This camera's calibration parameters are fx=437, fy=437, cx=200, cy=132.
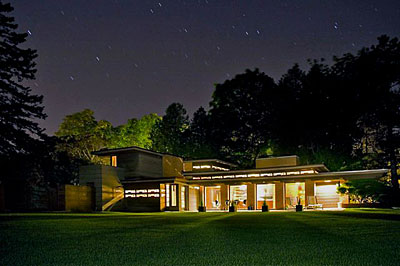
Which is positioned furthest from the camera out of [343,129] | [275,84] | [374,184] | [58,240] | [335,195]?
[275,84]

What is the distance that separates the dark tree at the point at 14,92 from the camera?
853 inches

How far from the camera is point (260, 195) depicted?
3073 cm

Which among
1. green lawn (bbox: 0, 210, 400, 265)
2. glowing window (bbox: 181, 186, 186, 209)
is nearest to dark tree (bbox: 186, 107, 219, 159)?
glowing window (bbox: 181, 186, 186, 209)

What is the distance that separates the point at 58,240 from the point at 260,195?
2466 centimetres

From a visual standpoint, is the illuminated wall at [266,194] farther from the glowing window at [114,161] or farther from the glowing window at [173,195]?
the glowing window at [114,161]

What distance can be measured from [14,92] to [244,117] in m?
23.4

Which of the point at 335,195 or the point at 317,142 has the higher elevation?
the point at 317,142

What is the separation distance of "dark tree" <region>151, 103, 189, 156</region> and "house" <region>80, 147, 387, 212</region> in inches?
475

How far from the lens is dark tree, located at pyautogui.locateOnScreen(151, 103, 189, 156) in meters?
44.3

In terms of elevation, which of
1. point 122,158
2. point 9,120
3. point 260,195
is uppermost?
point 9,120

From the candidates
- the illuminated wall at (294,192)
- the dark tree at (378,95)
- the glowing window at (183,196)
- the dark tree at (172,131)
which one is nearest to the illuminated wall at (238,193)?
the illuminated wall at (294,192)

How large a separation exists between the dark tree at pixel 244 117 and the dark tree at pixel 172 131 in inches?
170

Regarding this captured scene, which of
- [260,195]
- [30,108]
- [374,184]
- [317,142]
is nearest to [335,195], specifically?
[374,184]

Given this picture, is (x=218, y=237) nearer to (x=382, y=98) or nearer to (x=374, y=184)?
(x=374, y=184)
